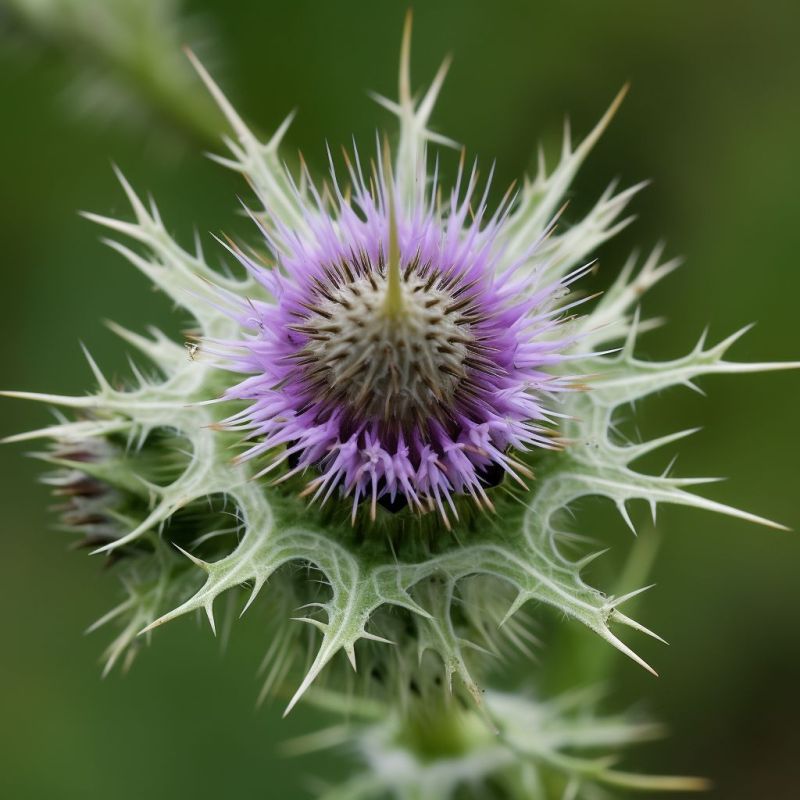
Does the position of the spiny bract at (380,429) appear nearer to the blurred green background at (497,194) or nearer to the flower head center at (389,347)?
the flower head center at (389,347)

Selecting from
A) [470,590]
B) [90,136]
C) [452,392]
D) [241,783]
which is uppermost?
[90,136]

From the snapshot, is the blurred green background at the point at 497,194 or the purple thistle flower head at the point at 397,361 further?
the blurred green background at the point at 497,194

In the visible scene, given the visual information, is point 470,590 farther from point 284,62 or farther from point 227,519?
point 284,62

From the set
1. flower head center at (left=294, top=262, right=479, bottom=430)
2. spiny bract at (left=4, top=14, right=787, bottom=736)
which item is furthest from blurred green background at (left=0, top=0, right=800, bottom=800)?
flower head center at (left=294, top=262, right=479, bottom=430)

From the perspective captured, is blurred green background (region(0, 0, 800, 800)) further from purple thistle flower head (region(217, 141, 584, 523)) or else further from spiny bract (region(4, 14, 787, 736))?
purple thistle flower head (region(217, 141, 584, 523))

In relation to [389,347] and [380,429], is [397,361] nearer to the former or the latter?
[389,347]

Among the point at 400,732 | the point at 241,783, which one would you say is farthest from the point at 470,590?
the point at 241,783

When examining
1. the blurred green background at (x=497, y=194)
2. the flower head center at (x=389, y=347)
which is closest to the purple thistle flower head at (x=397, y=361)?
the flower head center at (x=389, y=347)
